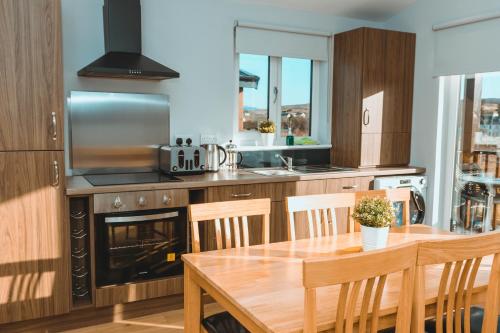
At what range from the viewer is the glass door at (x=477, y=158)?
Result: 3.87 meters

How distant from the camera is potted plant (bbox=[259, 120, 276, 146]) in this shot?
4152 millimetres

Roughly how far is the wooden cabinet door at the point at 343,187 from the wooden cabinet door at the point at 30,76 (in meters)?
2.12

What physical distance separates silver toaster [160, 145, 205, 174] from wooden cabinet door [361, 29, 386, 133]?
159 cm

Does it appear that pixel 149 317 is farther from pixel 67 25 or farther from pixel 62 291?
pixel 67 25

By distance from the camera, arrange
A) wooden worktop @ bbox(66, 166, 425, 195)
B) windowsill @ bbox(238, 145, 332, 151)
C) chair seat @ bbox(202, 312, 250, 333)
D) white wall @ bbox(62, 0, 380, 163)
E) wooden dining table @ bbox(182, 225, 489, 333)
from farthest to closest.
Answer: windowsill @ bbox(238, 145, 332, 151)
white wall @ bbox(62, 0, 380, 163)
wooden worktop @ bbox(66, 166, 425, 195)
chair seat @ bbox(202, 312, 250, 333)
wooden dining table @ bbox(182, 225, 489, 333)

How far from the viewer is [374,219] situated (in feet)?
6.45

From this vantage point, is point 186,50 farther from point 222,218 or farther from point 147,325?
point 147,325

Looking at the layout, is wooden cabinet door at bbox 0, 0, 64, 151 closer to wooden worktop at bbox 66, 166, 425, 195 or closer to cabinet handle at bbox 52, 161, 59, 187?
cabinet handle at bbox 52, 161, 59, 187

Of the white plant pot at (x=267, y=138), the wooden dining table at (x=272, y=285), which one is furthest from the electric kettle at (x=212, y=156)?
the wooden dining table at (x=272, y=285)

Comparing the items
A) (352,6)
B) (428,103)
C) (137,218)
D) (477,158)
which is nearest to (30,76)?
(137,218)

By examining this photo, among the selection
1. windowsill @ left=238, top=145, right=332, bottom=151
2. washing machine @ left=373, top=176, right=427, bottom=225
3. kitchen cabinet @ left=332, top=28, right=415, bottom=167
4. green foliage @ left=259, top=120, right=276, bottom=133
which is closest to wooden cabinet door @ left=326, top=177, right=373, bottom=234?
washing machine @ left=373, top=176, right=427, bottom=225

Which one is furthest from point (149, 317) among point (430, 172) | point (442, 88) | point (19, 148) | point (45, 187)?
point (442, 88)

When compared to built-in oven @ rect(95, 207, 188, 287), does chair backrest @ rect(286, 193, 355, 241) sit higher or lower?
higher

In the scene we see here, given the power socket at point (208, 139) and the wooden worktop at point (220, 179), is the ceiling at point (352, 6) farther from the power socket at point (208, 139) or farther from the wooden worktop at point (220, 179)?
the wooden worktop at point (220, 179)
